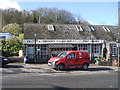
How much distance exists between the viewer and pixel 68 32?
27.4 metres

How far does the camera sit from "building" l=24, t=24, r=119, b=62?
2417 cm

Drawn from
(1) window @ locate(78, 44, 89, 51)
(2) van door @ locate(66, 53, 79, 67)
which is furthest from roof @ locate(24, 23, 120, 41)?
(2) van door @ locate(66, 53, 79, 67)

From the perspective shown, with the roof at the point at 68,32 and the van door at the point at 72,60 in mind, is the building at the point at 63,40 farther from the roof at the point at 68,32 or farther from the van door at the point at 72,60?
the van door at the point at 72,60

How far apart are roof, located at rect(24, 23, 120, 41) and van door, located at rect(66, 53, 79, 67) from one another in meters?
9.91

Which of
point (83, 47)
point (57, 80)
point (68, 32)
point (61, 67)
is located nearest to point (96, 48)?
point (83, 47)

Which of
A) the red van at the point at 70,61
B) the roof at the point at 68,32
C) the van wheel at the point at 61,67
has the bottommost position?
the van wheel at the point at 61,67

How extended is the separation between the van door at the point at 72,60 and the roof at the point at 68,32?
390 inches

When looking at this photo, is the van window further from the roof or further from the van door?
the roof

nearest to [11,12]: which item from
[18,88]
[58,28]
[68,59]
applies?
[58,28]

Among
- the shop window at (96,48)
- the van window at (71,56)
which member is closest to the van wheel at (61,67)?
the van window at (71,56)

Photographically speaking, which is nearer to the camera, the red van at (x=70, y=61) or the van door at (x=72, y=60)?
the red van at (x=70, y=61)

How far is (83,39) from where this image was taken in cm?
2606

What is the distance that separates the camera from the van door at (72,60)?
15.5 meters

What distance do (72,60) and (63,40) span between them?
9.60 metres
